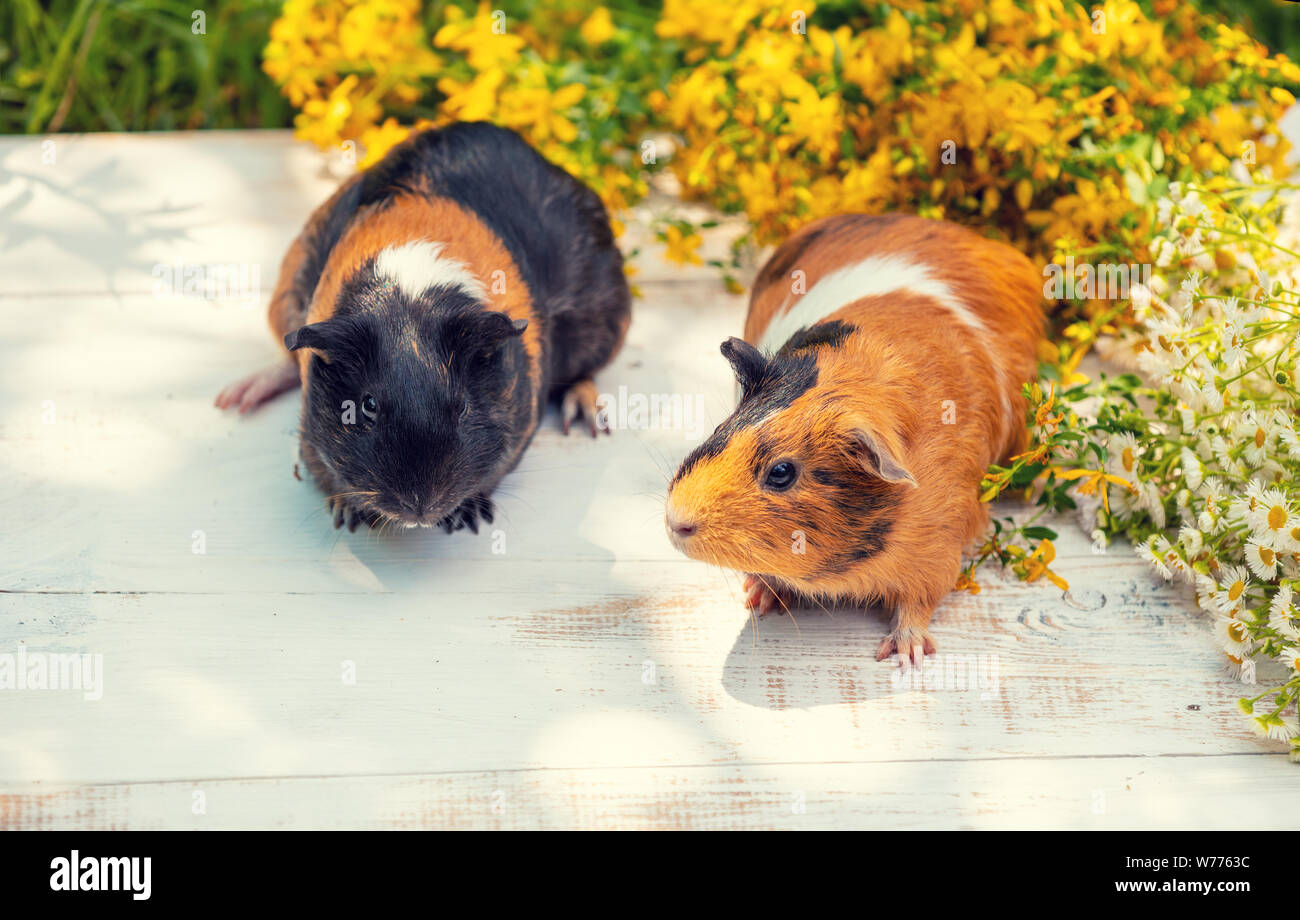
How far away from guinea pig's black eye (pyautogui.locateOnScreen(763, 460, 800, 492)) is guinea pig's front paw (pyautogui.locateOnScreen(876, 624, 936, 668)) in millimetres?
517

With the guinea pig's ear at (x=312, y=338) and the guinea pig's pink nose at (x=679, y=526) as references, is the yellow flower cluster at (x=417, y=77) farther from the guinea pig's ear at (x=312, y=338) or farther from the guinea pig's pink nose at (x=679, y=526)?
the guinea pig's pink nose at (x=679, y=526)

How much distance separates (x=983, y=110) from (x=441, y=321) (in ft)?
5.44

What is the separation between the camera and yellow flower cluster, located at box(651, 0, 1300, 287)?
320cm

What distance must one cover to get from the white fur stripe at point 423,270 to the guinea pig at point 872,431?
67 centimetres

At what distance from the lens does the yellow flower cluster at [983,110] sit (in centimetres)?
320

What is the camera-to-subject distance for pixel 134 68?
450cm

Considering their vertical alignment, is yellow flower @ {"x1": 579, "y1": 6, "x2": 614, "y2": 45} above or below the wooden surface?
above

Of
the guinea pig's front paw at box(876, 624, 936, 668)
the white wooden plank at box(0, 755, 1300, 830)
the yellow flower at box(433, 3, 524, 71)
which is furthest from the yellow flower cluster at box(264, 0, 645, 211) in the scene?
the white wooden plank at box(0, 755, 1300, 830)

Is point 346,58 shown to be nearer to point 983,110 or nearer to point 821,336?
point 983,110

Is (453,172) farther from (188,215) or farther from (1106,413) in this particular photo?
(1106,413)

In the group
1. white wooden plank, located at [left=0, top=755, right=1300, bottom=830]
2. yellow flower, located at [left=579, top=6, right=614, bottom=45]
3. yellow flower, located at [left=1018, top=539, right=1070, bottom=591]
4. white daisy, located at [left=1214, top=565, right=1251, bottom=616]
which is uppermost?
yellow flower, located at [left=579, top=6, right=614, bottom=45]

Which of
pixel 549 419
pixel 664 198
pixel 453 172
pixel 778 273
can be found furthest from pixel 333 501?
pixel 664 198

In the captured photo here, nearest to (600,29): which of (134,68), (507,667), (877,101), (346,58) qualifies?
(346,58)

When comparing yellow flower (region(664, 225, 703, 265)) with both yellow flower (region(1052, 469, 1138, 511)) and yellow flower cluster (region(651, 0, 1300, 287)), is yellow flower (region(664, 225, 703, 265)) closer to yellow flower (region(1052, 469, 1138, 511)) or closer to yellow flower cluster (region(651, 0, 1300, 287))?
yellow flower cluster (region(651, 0, 1300, 287))
